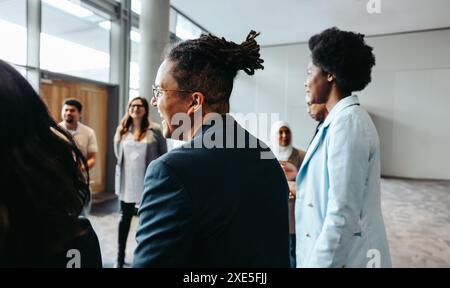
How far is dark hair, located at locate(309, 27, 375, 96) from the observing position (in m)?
1.09

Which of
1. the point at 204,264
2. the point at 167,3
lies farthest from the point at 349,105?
the point at 167,3

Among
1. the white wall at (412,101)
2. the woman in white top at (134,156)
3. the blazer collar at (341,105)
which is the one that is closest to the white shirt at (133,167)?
the woman in white top at (134,156)

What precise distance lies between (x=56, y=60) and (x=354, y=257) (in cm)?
394

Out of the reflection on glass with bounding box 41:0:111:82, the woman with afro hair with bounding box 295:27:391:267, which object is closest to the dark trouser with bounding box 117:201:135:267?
the woman with afro hair with bounding box 295:27:391:267

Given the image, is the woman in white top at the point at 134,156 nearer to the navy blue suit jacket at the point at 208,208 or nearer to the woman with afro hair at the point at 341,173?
the woman with afro hair at the point at 341,173

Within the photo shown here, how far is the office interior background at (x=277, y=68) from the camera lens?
3.27m

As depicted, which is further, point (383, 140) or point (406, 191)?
point (383, 140)

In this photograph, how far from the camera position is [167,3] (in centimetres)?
360

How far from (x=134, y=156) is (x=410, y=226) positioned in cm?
350

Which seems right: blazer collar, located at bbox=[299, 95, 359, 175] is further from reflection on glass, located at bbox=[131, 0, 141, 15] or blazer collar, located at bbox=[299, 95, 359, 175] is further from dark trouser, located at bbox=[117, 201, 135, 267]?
reflection on glass, located at bbox=[131, 0, 141, 15]

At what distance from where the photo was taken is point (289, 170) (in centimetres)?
210

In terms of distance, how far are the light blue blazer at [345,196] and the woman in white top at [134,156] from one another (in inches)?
66.6

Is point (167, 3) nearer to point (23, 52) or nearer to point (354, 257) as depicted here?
point (23, 52)

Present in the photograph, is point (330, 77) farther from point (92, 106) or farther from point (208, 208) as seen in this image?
point (92, 106)
